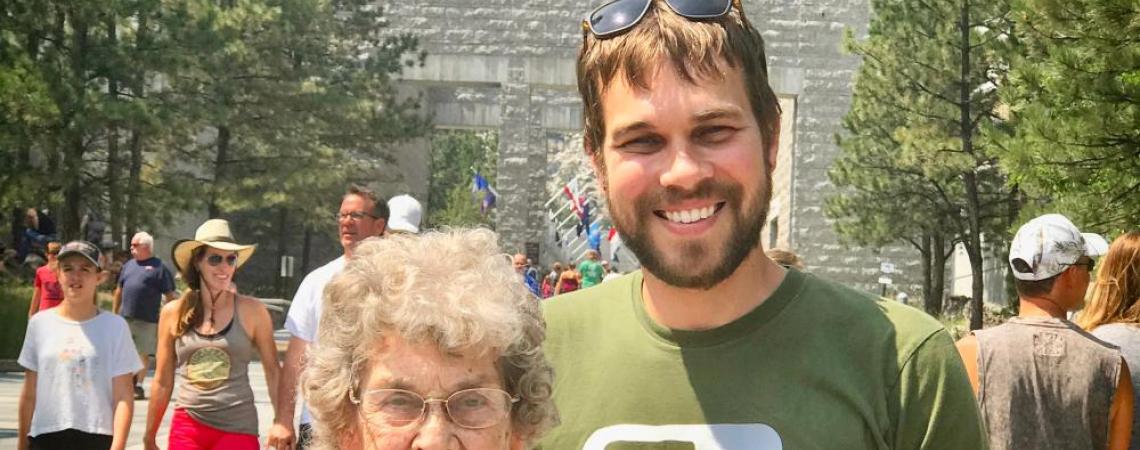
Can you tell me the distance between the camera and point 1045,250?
4629 mm

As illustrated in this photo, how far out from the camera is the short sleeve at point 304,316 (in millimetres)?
6168

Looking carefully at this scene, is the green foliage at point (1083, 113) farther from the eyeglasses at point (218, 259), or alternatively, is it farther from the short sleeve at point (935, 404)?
the short sleeve at point (935, 404)

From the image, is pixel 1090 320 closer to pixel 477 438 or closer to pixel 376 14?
pixel 477 438

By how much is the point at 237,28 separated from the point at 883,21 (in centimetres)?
1057

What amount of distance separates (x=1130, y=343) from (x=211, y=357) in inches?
144

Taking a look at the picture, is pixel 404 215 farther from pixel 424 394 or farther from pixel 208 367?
pixel 424 394

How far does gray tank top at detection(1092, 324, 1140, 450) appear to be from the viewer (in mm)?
4746

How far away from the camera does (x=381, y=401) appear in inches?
91.0

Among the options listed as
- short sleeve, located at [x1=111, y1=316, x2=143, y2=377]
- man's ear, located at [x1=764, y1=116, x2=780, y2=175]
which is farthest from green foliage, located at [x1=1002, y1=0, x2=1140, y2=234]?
man's ear, located at [x1=764, y1=116, x2=780, y2=175]

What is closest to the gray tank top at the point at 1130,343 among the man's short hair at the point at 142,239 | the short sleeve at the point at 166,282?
the man's short hair at the point at 142,239

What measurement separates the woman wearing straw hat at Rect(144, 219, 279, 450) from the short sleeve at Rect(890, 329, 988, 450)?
4500mm

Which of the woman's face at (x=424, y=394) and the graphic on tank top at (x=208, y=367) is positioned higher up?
the woman's face at (x=424, y=394)

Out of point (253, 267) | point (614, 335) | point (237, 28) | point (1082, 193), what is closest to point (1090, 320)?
point (614, 335)

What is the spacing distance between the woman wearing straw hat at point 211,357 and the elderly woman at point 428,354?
4.13 meters
